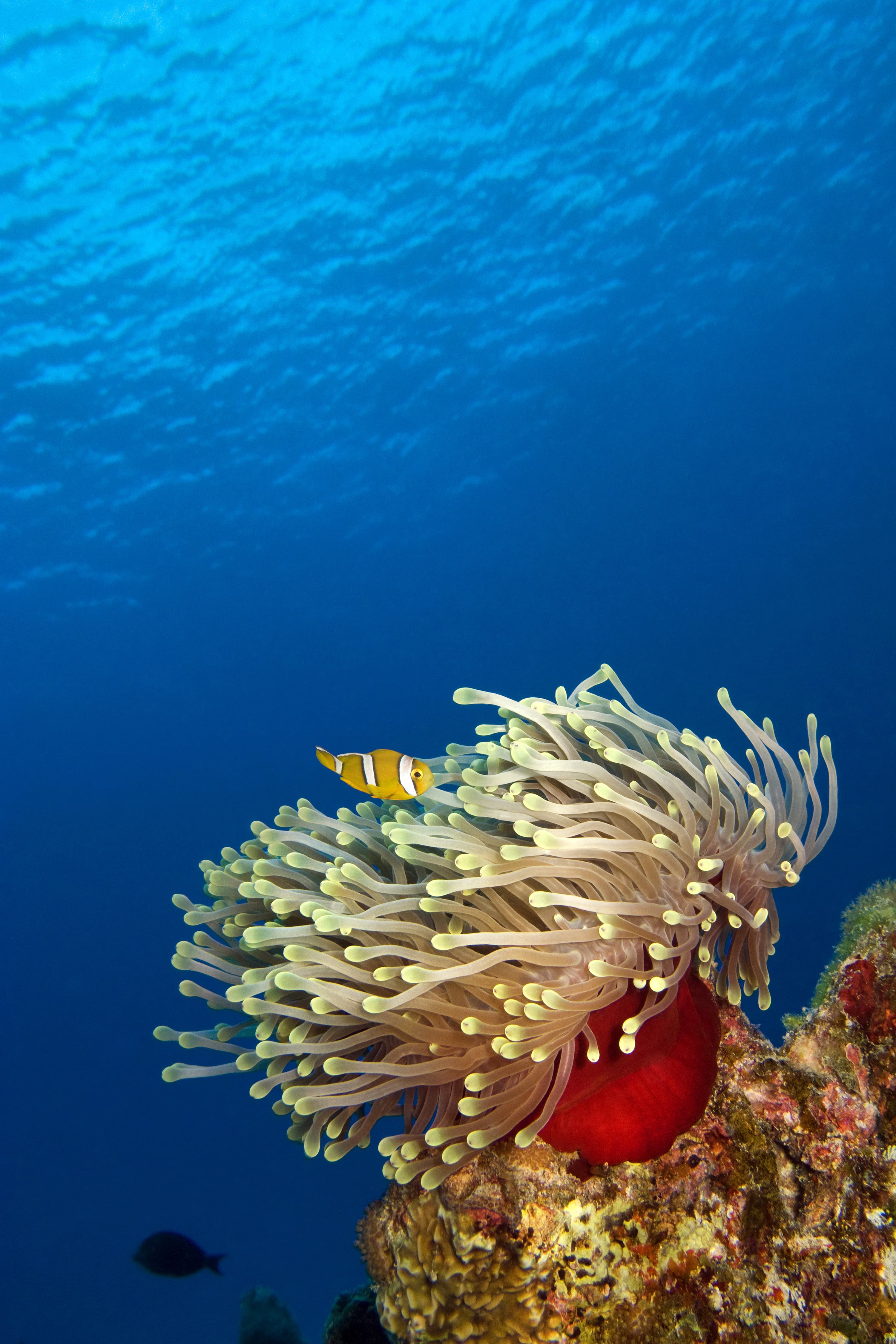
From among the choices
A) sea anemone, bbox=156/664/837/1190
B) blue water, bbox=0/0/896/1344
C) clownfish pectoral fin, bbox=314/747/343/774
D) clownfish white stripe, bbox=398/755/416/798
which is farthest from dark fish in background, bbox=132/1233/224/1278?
blue water, bbox=0/0/896/1344

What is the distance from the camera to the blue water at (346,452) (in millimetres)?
16297

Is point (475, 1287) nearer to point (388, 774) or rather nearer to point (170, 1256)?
point (388, 774)

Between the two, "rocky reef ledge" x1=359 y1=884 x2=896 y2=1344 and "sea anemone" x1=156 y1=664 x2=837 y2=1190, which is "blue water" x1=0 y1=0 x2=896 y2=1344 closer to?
"sea anemone" x1=156 y1=664 x2=837 y2=1190

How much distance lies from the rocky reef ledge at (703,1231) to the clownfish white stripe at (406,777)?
0.87 meters

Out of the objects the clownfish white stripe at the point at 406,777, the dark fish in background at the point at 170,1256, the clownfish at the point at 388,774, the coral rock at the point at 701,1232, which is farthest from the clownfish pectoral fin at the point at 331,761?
the dark fish in background at the point at 170,1256

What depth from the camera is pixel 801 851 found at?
1875mm

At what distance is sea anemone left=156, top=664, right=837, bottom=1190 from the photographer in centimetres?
164

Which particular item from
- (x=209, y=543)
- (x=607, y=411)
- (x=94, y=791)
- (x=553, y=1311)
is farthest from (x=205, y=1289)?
(x=607, y=411)

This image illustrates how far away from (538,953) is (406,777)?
0.57 metres

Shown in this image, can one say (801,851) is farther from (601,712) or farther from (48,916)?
(48,916)

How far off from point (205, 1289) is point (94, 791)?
20506mm

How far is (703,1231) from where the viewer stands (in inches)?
66.4

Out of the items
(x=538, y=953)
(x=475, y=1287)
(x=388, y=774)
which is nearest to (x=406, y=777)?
(x=388, y=774)

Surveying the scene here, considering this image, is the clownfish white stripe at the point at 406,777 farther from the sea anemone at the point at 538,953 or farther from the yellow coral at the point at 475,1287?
the yellow coral at the point at 475,1287
